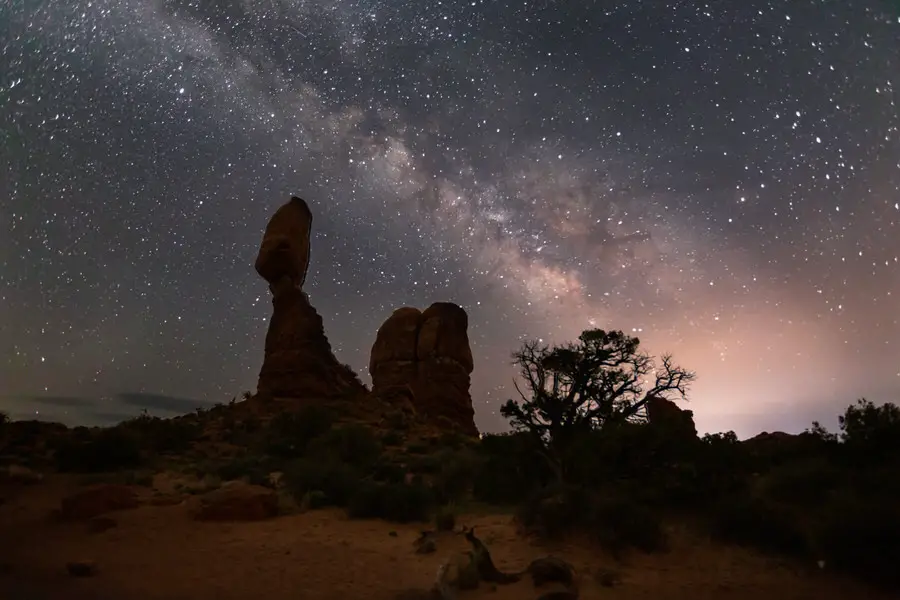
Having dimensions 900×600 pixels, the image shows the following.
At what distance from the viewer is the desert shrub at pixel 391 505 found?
1295 cm

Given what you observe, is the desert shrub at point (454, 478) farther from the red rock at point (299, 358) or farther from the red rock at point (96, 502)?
the red rock at point (299, 358)

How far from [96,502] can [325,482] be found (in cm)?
506

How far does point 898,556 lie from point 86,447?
71.8 feet

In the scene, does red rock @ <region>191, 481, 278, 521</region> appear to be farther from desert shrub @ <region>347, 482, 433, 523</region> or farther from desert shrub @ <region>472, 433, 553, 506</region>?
desert shrub @ <region>472, 433, 553, 506</region>

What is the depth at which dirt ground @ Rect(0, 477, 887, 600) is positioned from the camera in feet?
27.1

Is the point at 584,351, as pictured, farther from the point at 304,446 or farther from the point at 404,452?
the point at 304,446

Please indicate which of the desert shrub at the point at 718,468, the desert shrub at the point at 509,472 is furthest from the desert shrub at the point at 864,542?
the desert shrub at the point at 509,472

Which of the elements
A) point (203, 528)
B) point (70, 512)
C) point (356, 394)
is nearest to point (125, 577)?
point (203, 528)

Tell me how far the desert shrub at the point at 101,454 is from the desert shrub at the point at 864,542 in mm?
19916

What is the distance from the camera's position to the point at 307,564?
9578 mm

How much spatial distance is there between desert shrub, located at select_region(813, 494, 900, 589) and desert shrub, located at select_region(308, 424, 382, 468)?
13377 millimetres

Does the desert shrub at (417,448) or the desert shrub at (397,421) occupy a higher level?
the desert shrub at (397,421)

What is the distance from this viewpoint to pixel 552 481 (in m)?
15.8

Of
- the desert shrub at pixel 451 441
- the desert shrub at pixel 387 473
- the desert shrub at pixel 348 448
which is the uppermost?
the desert shrub at pixel 451 441
